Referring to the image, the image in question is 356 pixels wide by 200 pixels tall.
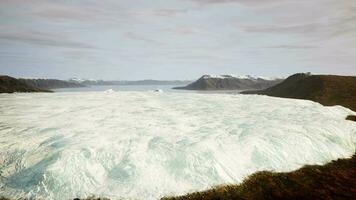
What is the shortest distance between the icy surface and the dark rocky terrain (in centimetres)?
61

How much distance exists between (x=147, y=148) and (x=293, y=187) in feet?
28.8

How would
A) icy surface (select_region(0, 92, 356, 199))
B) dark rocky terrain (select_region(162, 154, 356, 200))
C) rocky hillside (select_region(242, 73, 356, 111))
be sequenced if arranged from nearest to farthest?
icy surface (select_region(0, 92, 356, 199)) < dark rocky terrain (select_region(162, 154, 356, 200)) < rocky hillside (select_region(242, 73, 356, 111))

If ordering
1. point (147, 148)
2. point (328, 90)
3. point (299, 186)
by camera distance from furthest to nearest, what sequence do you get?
point (328, 90), point (147, 148), point (299, 186)

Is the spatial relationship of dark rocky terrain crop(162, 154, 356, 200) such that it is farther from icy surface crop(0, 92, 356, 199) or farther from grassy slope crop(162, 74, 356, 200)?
icy surface crop(0, 92, 356, 199)

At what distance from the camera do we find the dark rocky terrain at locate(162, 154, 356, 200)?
16.4 meters

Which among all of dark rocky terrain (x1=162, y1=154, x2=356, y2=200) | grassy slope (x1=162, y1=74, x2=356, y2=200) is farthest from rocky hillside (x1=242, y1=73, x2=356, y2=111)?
dark rocky terrain (x1=162, y1=154, x2=356, y2=200)

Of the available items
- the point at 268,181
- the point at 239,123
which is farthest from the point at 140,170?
the point at 239,123

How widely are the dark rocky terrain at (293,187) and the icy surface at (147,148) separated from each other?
61cm

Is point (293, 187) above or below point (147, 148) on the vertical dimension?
below

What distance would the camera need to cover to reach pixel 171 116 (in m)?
28.6

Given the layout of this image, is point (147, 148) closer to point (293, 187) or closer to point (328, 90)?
point (293, 187)

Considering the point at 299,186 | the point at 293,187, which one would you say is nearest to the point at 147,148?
the point at 293,187

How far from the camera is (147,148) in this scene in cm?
1916

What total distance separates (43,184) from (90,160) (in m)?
2.71
